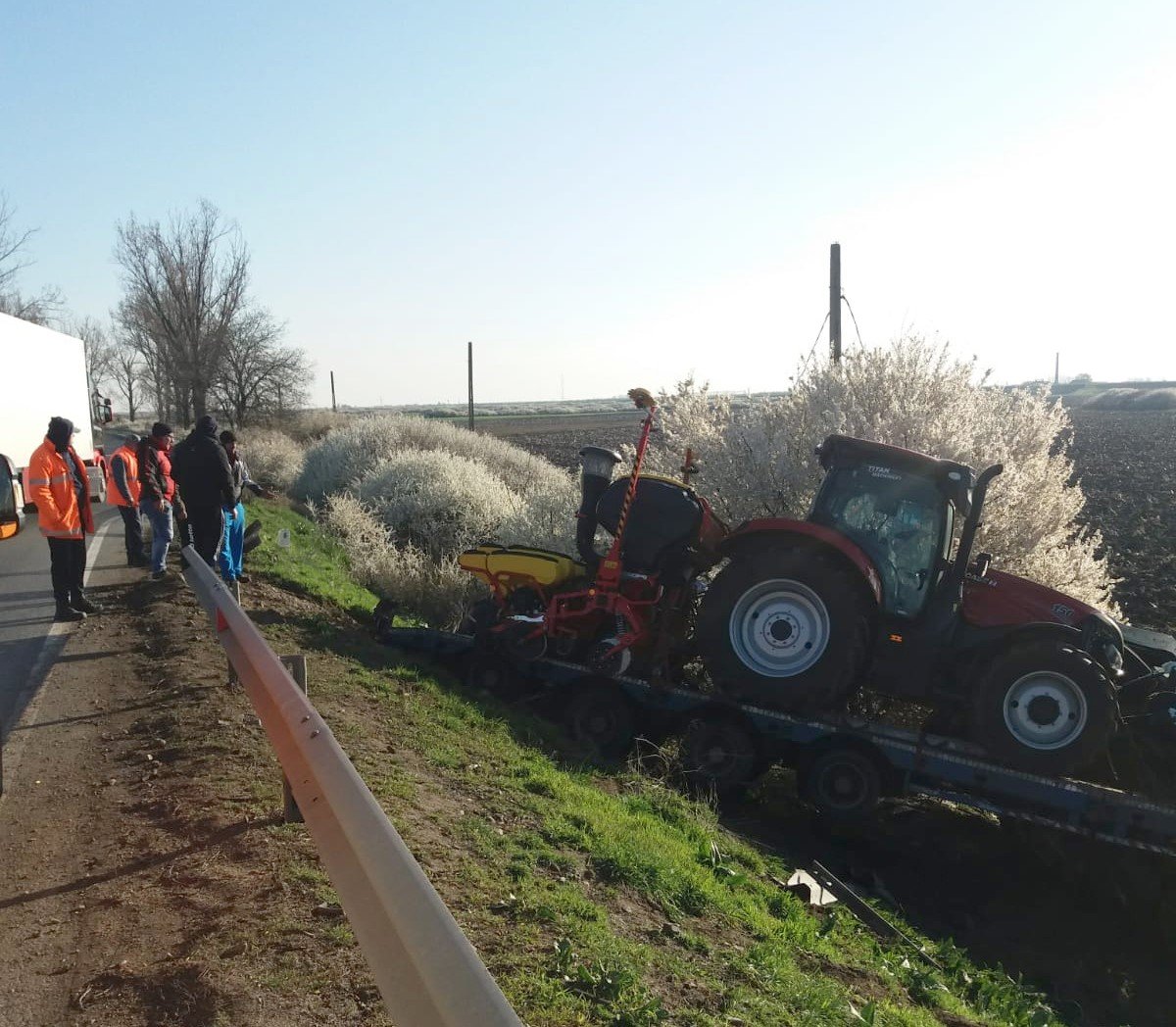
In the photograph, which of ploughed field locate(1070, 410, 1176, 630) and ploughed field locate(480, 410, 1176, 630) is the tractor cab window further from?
ploughed field locate(1070, 410, 1176, 630)

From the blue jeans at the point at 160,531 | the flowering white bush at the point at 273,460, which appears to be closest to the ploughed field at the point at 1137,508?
the blue jeans at the point at 160,531

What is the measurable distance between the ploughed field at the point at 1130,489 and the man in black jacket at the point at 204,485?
6.03 m

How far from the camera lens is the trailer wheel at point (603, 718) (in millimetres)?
8961

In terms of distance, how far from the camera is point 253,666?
486 centimetres

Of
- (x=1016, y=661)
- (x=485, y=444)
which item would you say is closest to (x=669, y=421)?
(x=1016, y=661)

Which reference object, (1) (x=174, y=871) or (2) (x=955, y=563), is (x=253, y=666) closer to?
(1) (x=174, y=871)

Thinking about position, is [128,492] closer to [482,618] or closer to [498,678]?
[482,618]

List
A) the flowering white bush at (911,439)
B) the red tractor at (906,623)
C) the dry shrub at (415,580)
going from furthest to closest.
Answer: the dry shrub at (415,580) → the flowering white bush at (911,439) → the red tractor at (906,623)

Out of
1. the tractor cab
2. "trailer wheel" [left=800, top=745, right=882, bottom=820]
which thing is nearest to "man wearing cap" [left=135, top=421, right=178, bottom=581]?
the tractor cab

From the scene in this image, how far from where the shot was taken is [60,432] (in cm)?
909

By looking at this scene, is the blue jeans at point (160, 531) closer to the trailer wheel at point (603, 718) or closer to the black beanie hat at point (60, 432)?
the black beanie hat at point (60, 432)

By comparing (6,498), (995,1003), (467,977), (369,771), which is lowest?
(995,1003)

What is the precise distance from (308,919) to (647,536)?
5649mm

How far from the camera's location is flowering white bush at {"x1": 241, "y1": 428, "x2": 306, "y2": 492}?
29.5m
